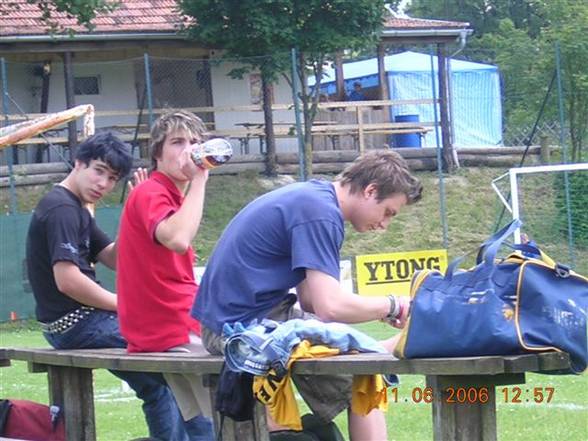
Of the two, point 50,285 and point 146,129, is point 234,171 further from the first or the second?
point 50,285

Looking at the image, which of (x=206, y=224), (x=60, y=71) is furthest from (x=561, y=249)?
(x=60, y=71)

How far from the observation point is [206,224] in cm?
2323

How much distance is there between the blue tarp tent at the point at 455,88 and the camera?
3033 cm

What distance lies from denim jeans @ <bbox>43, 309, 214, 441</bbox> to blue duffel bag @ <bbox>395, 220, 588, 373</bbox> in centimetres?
203

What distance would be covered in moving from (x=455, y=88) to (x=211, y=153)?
29.3 metres

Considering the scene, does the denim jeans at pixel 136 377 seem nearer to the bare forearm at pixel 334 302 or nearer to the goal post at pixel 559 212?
the bare forearm at pixel 334 302

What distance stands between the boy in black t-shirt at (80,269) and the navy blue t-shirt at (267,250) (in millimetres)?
921

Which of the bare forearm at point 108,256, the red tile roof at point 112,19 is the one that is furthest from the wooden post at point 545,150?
the bare forearm at point 108,256

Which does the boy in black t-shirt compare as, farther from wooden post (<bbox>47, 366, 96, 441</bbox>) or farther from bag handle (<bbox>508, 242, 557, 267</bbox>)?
bag handle (<bbox>508, 242, 557, 267</bbox>)

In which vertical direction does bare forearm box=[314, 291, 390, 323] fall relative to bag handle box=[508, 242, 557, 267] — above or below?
below

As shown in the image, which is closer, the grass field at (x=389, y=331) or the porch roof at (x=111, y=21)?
the grass field at (x=389, y=331)

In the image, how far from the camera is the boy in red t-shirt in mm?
5480

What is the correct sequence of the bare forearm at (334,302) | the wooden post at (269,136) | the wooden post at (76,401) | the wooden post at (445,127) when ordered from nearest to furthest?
the bare forearm at (334,302) < the wooden post at (76,401) < the wooden post at (269,136) < the wooden post at (445,127)

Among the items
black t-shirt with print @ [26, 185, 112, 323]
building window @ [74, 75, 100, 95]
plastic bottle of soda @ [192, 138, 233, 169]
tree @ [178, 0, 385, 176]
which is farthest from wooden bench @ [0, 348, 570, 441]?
building window @ [74, 75, 100, 95]
